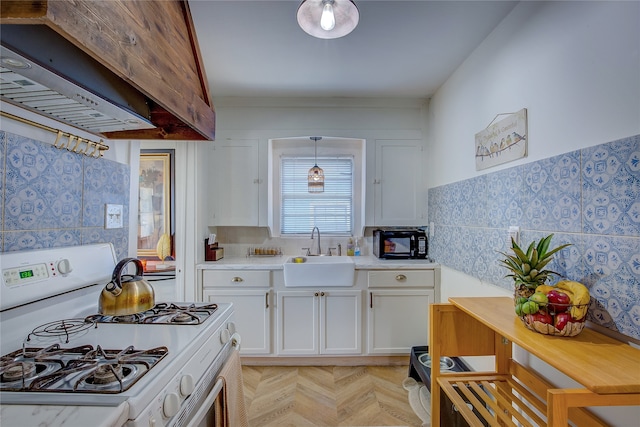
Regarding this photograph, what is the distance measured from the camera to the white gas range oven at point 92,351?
64cm

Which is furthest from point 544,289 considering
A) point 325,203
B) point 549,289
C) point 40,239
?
point 325,203

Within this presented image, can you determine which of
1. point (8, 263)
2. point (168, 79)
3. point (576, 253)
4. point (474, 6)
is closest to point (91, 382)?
point (8, 263)

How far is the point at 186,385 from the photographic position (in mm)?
827

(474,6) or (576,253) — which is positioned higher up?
(474,6)

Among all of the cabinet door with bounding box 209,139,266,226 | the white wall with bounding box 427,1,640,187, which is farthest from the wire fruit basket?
the cabinet door with bounding box 209,139,266,226

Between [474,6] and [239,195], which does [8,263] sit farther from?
[474,6]

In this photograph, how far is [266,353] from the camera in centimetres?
237

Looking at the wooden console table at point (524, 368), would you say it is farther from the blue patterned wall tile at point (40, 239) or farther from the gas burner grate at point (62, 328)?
the blue patterned wall tile at point (40, 239)

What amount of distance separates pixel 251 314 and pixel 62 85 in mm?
2011

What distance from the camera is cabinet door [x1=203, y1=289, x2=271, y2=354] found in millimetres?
2367

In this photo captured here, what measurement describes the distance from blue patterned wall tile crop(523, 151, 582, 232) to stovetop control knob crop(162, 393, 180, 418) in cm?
154

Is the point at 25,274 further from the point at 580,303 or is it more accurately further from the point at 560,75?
the point at 560,75

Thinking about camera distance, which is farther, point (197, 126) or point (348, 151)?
point (348, 151)

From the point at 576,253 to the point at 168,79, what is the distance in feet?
5.65
